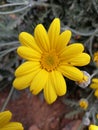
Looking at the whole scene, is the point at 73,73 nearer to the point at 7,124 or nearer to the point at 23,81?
the point at 23,81

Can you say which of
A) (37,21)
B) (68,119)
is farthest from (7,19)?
(68,119)

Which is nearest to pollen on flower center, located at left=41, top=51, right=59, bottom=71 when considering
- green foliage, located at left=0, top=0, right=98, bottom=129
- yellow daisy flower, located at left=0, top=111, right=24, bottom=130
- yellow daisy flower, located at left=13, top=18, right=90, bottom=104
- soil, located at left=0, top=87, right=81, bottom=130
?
yellow daisy flower, located at left=13, top=18, right=90, bottom=104

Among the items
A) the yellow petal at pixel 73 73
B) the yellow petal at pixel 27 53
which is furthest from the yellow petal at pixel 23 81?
the yellow petal at pixel 73 73

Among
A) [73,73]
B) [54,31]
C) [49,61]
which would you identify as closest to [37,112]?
[49,61]

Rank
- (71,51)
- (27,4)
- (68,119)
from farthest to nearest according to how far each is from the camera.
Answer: (68,119) → (27,4) → (71,51)

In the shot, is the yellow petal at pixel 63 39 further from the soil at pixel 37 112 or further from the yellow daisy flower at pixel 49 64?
the soil at pixel 37 112

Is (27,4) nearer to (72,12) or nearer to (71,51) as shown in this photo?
(72,12)

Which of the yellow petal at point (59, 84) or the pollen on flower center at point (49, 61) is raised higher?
the pollen on flower center at point (49, 61)
